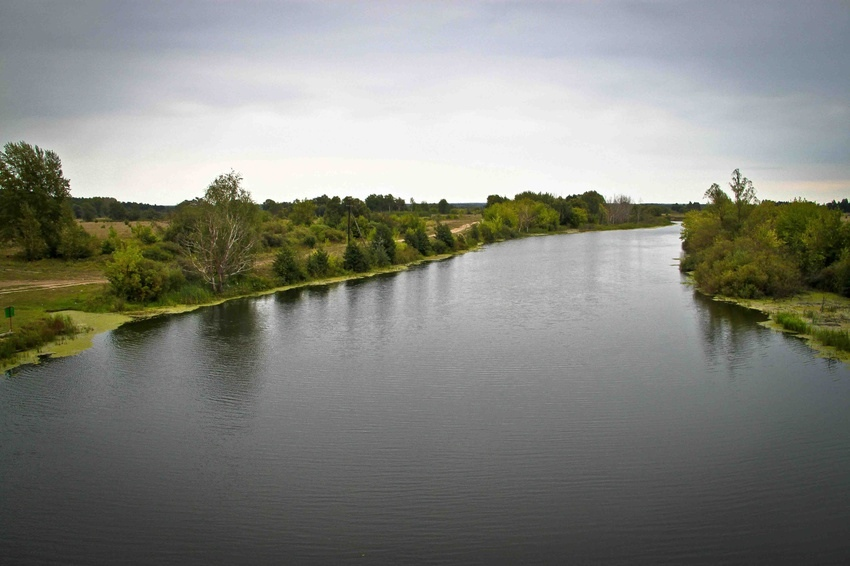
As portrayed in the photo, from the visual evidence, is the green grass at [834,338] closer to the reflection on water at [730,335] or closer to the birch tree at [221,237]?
the reflection on water at [730,335]

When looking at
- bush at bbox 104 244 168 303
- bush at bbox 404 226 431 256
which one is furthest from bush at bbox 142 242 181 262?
bush at bbox 404 226 431 256

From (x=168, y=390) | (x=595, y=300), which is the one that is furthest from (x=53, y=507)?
(x=595, y=300)

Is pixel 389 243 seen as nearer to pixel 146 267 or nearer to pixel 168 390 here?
pixel 146 267

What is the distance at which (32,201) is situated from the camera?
1409 inches

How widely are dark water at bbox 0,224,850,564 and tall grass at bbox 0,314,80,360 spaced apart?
1320mm

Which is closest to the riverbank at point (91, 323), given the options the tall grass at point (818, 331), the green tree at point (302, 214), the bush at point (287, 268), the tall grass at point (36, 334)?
the tall grass at point (36, 334)

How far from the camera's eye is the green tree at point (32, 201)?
34.8 metres

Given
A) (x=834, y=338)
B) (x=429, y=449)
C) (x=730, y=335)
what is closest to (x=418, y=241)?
Answer: (x=730, y=335)

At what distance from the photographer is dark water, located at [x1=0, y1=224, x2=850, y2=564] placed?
8.60m

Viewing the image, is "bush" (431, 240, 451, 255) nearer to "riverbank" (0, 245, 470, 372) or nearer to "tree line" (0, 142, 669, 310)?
"tree line" (0, 142, 669, 310)

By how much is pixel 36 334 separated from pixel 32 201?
2182 centimetres

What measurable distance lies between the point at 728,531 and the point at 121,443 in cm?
1056

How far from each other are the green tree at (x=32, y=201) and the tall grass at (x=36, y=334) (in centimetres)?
1760

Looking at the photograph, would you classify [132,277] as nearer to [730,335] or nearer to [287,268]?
[287,268]
